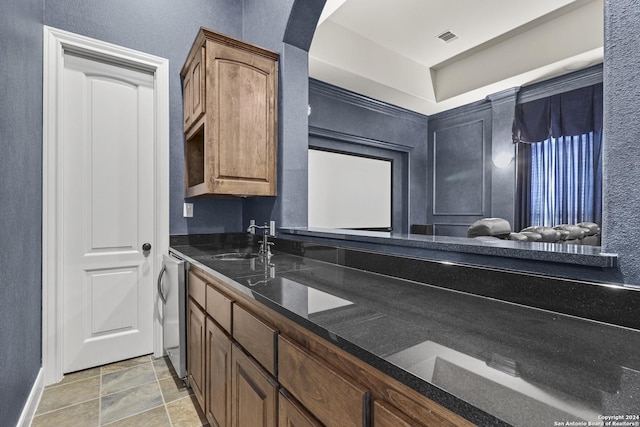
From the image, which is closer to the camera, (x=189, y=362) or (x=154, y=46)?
(x=189, y=362)

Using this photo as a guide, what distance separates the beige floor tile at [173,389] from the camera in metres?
1.89

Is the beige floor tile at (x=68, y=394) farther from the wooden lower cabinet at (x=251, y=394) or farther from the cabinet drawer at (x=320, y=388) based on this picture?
the cabinet drawer at (x=320, y=388)

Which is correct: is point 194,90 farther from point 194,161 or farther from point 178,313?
point 178,313

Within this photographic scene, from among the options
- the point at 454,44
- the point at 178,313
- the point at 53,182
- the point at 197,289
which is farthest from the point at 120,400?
the point at 454,44

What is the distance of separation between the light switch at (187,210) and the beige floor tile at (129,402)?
1212 mm

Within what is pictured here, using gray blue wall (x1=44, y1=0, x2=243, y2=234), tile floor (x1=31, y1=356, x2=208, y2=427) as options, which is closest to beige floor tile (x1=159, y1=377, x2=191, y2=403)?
tile floor (x1=31, y1=356, x2=208, y2=427)

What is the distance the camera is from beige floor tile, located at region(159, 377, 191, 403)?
1.89 m

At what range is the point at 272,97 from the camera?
7.07 feet

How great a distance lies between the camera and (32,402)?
173 centimetres

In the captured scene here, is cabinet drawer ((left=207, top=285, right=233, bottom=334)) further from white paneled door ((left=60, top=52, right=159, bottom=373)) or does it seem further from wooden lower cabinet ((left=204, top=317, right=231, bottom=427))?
white paneled door ((left=60, top=52, right=159, bottom=373))

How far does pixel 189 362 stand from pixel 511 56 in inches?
177

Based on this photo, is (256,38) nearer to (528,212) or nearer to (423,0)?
(423,0)

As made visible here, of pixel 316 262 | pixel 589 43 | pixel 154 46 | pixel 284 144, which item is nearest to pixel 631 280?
pixel 316 262

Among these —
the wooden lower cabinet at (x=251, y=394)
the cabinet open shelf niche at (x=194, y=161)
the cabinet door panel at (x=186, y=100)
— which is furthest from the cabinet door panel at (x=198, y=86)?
the wooden lower cabinet at (x=251, y=394)
